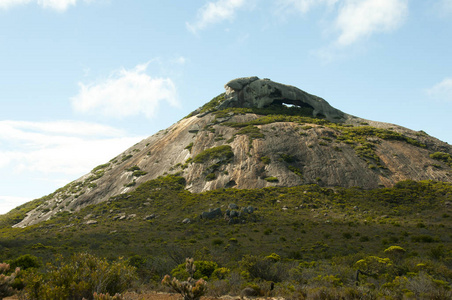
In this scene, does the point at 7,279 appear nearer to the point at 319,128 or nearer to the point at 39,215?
the point at 39,215

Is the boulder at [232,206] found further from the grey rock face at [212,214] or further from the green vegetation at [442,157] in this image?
the green vegetation at [442,157]

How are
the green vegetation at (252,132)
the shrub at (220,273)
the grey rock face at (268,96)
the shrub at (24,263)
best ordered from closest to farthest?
1. the shrub at (220,273)
2. the shrub at (24,263)
3. the green vegetation at (252,132)
4. the grey rock face at (268,96)

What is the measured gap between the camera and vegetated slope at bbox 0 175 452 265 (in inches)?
1185

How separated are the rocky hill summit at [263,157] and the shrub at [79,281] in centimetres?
4538

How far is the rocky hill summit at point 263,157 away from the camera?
189 feet

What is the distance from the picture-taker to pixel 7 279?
998 centimetres

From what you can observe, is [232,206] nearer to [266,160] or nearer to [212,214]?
[212,214]

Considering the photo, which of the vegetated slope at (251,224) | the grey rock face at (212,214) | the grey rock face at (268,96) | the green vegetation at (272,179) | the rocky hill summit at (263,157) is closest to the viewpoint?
the vegetated slope at (251,224)

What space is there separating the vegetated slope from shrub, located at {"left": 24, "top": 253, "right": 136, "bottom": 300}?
522 inches

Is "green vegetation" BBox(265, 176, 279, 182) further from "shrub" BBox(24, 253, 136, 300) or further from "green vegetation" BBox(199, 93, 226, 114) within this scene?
"shrub" BBox(24, 253, 136, 300)

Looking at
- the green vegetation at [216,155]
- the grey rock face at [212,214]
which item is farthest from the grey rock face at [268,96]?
the grey rock face at [212,214]

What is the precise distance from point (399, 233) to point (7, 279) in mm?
35906

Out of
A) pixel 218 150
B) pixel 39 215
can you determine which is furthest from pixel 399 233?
pixel 39 215

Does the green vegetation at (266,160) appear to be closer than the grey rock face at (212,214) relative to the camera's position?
No
